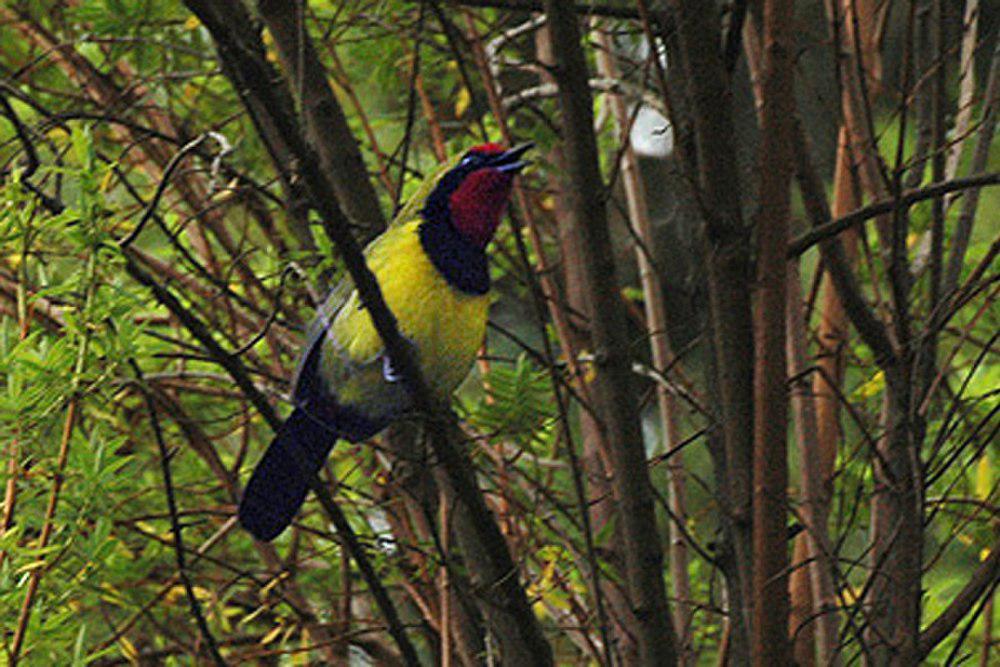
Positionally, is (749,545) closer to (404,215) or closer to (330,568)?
(404,215)

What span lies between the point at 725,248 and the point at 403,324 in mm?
433

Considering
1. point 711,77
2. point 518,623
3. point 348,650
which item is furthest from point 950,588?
point 711,77

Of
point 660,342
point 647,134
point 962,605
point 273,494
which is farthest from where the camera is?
point 647,134

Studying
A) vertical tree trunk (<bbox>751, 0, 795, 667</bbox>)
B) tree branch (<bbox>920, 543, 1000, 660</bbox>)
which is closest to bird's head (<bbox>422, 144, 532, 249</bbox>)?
vertical tree trunk (<bbox>751, 0, 795, 667</bbox>)

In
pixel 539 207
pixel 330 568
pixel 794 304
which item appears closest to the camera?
pixel 794 304

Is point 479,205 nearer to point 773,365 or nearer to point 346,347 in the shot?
point 346,347

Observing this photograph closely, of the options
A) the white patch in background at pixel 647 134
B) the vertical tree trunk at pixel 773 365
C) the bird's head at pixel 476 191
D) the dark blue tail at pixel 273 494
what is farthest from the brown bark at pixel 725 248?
the white patch in background at pixel 647 134

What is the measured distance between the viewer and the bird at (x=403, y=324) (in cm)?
128

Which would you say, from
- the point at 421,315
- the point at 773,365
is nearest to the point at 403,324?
the point at 421,315

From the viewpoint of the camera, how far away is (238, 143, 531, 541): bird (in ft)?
4.20

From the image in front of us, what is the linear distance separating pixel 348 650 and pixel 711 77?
839 millimetres

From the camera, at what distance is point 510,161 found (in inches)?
50.9

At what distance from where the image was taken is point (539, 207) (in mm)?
2119

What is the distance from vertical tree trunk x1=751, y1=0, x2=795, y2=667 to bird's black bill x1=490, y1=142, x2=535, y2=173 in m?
0.36
